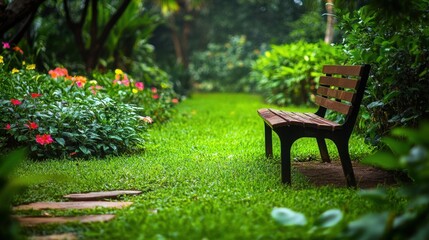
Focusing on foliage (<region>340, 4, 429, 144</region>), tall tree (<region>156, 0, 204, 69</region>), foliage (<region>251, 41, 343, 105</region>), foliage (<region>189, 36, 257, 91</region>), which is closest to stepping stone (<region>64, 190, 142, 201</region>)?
foliage (<region>340, 4, 429, 144</region>)

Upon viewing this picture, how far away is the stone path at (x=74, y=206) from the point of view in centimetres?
304

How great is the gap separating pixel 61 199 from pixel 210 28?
18.7m

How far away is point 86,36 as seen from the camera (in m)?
11.7

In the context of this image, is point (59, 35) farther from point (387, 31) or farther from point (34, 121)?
point (387, 31)

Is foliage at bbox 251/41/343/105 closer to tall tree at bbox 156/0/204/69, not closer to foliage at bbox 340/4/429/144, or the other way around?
foliage at bbox 340/4/429/144

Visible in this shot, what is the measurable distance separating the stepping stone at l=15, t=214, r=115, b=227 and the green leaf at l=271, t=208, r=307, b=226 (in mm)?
1096

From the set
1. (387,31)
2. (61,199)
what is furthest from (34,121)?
(387,31)

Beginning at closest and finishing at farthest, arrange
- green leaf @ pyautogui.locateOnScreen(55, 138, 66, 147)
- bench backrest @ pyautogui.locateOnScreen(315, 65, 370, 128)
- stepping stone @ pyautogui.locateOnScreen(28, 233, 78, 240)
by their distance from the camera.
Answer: stepping stone @ pyautogui.locateOnScreen(28, 233, 78, 240) → bench backrest @ pyautogui.locateOnScreen(315, 65, 370, 128) → green leaf @ pyautogui.locateOnScreen(55, 138, 66, 147)

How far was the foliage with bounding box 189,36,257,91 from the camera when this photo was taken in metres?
18.8

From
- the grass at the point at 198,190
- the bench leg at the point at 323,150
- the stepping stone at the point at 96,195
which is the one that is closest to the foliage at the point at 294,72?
the grass at the point at 198,190

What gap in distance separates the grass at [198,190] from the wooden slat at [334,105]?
0.65 m

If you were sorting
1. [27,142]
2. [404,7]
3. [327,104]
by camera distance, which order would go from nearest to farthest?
1. [404,7]
2. [327,104]
3. [27,142]

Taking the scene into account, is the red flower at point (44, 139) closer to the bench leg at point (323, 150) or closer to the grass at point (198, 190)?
the grass at point (198, 190)

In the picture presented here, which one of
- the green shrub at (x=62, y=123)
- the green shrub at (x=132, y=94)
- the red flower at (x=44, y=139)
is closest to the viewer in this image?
the red flower at (x=44, y=139)
